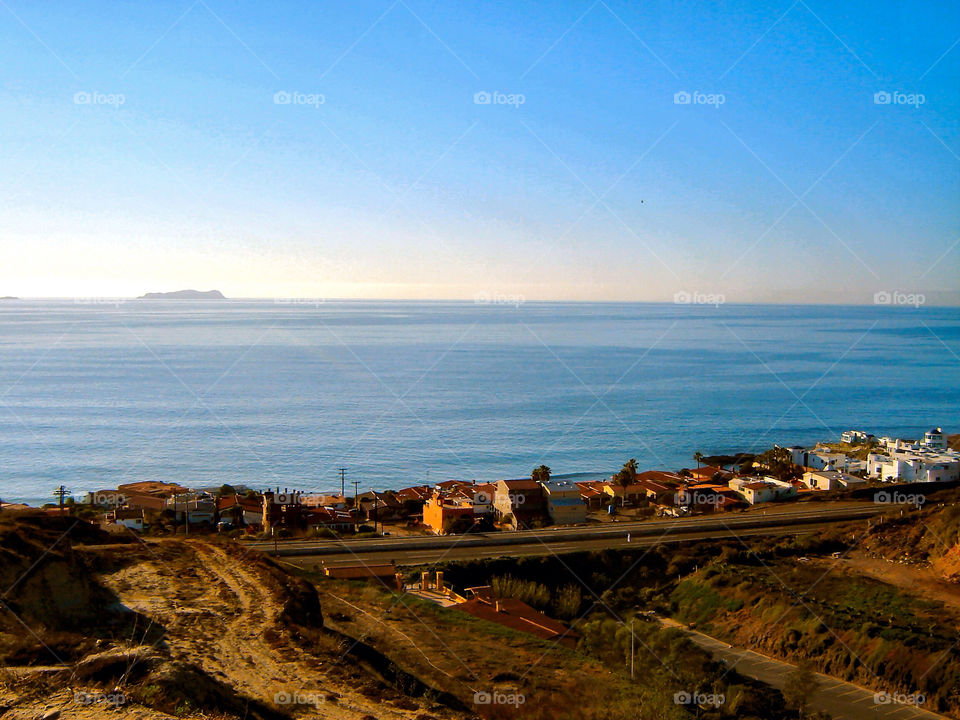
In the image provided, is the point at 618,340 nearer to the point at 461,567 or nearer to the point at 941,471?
Answer: the point at 941,471

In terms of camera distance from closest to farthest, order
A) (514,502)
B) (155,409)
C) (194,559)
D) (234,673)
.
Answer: (234,673) → (194,559) → (514,502) → (155,409)

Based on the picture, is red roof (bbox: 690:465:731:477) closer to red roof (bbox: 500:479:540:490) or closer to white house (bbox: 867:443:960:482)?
white house (bbox: 867:443:960:482)

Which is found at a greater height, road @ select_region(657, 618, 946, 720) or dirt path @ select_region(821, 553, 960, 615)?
dirt path @ select_region(821, 553, 960, 615)

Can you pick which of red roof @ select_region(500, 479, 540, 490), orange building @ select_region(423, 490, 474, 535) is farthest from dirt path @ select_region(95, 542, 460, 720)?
red roof @ select_region(500, 479, 540, 490)

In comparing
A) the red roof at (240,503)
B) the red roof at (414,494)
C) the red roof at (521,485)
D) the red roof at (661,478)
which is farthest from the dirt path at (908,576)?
the red roof at (240,503)

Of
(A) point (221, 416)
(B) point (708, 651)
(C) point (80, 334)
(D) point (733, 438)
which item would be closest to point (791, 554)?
(B) point (708, 651)

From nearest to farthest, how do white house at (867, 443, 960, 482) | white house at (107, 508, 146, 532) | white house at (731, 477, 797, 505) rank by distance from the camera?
white house at (107, 508, 146, 532), white house at (731, 477, 797, 505), white house at (867, 443, 960, 482)
